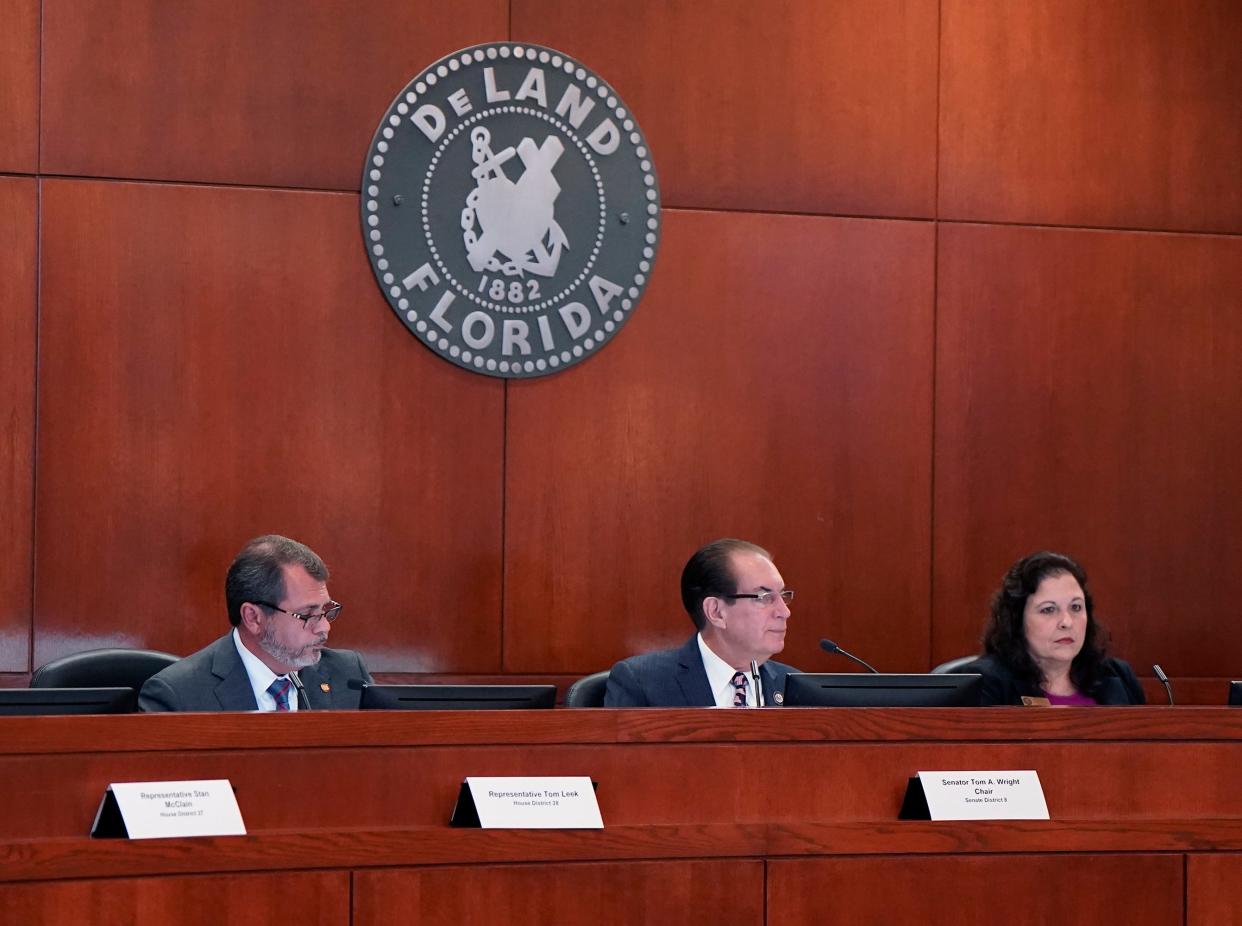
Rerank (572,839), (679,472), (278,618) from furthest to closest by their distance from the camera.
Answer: (679,472) < (278,618) < (572,839)

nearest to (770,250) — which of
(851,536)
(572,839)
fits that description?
(851,536)

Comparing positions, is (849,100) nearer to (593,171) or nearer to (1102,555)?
(593,171)

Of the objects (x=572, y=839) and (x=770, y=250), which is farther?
(x=770, y=250)

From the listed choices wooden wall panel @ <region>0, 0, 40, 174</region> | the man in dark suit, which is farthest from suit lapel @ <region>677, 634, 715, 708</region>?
wooden wall panel @ <region>0, 0, 40, 174</region>

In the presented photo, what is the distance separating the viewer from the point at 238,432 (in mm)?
4105

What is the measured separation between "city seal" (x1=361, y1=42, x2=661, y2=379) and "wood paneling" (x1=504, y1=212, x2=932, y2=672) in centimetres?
11

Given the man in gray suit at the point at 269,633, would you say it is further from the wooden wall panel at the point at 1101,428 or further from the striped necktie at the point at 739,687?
the wooden wall panel at the point at 1101,428

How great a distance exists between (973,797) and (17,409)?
2640 millimetres

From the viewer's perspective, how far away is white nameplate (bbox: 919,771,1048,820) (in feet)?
8.51

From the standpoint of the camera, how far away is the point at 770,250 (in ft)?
14.6

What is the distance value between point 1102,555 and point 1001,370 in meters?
0.63

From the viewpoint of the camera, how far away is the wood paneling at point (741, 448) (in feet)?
14.0

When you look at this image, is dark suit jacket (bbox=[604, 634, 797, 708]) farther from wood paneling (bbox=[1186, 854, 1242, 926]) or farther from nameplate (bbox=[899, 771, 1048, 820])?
wood paneling (bbox=[1186, 854, 1242, 926])

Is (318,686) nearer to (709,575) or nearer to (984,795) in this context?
(709,575)
